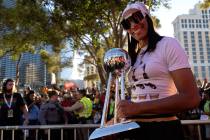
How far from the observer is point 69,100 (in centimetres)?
1158

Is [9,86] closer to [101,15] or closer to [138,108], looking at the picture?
[138,108]

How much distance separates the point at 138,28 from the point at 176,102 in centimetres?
54

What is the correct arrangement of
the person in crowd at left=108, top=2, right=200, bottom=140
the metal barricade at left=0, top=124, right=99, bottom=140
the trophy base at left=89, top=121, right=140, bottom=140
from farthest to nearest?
the metal barricade at left=0, top=124, right=99, bottom=140 < the person in crowd at left=108, top=2, right=200, bottom=140 < the trophy base at left=89, top=121, right=140, bottom=140

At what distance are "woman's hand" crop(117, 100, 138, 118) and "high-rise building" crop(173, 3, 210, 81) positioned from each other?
80103 mm

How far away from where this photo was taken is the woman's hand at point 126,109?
82.0 inches

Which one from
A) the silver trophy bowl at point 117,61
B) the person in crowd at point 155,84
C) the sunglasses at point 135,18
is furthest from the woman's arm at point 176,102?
the sunglasses at point 135,18

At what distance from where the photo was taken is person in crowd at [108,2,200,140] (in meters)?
2.08

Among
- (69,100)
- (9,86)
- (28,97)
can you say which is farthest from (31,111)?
(9,86)

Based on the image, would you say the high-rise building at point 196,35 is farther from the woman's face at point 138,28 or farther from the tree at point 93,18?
the woman's face at point 138,28

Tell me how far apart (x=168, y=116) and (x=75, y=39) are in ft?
58.6

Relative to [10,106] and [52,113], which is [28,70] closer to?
[52,113]

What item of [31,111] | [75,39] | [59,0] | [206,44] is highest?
[206,44]

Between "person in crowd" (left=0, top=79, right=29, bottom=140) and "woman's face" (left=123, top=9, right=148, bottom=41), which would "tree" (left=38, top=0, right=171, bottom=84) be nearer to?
"person in crowd" (left=0, top=79, right=29, bottom=140)

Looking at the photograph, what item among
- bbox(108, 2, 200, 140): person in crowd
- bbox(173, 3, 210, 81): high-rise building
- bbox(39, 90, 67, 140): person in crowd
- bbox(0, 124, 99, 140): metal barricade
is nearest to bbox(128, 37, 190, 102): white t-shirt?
bbox(108, 2, 200, 140): person in crowd
